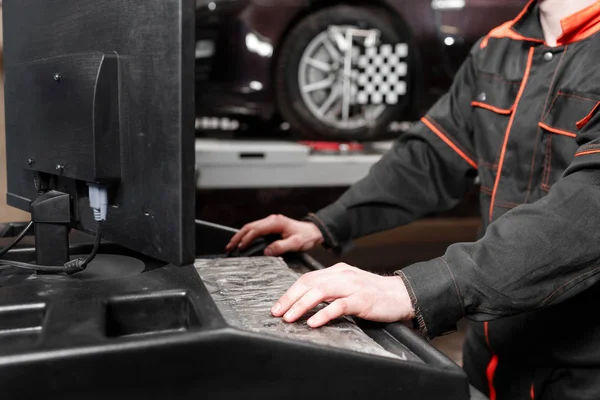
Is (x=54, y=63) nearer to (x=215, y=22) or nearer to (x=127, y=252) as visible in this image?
(x=127, y=252)

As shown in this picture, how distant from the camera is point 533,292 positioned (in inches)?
31.6

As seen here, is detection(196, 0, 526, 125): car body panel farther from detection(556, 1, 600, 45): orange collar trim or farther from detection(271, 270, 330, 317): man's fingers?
detection(271, 270, 330, 317): man's fingers

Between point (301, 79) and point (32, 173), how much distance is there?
5.02 feet

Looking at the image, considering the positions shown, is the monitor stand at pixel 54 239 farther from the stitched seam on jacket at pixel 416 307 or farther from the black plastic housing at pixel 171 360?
the stitched seam on jacket at pixel 416 307

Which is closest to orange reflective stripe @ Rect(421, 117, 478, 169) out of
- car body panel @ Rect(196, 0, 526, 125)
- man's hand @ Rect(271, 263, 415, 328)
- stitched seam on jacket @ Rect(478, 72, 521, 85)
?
stitched seam on jacket @ Rect(478, 72, 521, 85)

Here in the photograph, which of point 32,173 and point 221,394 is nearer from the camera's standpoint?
point 221,394

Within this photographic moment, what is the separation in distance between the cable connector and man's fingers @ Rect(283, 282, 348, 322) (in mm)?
248

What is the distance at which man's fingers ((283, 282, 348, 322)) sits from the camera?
2.39 ft

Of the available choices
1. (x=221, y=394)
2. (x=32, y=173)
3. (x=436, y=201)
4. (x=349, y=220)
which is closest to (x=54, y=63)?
(x=32, y=173)

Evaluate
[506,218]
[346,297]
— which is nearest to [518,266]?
[506,218]

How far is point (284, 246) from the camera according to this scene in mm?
1111

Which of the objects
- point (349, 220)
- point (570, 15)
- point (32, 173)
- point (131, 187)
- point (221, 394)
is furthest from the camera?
point (349, 220)

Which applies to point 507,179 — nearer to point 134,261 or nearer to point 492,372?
point 492,372

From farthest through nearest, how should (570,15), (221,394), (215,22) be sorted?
(215,22) → (570,15) → (221,394)
